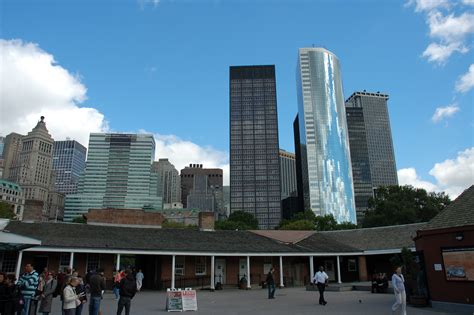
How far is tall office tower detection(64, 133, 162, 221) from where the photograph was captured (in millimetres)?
178875

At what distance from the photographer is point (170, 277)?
88.0 ft

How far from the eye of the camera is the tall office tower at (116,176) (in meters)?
179

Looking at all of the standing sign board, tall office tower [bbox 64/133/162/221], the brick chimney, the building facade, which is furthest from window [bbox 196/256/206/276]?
tall office tower [bbox 64/133/162/221]

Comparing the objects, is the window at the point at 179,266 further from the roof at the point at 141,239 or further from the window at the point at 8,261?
the window at the point at 8,261

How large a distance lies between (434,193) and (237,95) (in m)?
117

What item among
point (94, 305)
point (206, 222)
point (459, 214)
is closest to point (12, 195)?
point (206, 222)

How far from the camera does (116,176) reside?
610ft

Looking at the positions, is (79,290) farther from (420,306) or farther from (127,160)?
(127,160)

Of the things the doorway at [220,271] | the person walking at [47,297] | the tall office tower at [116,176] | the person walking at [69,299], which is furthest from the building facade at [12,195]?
the person walking at [69,299]

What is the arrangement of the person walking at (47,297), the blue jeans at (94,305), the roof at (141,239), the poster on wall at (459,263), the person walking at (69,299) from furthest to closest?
1. the roof at (141,239)
2. the poster on wall at (459,263)
3. the blue jeans at (94,305)
4. the person walking at (47,297)
5. the person walking at (69,299)

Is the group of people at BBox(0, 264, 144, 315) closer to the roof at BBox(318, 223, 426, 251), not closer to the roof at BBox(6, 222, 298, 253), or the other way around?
the roof at BBox(6, 222, 298, 253)

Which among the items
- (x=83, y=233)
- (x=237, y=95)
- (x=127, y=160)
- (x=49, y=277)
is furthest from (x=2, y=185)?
(x=49, y=277)

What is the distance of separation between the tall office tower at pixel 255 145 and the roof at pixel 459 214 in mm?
135719

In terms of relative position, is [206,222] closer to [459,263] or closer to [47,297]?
[459,263]
